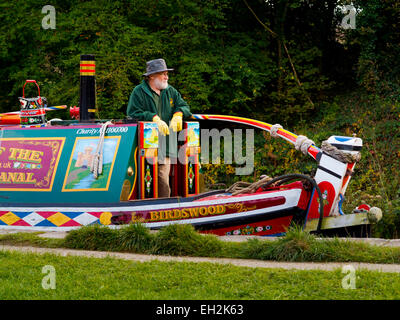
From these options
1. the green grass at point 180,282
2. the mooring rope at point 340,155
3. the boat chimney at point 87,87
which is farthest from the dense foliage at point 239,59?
the green grass at point 180,282

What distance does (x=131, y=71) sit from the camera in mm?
15086

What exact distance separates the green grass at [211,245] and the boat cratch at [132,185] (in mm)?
749

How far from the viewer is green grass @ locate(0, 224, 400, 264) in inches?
234

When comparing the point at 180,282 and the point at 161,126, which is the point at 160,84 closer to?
the point at 161,126

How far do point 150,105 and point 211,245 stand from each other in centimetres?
258

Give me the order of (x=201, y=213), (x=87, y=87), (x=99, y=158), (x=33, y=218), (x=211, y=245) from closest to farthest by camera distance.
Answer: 1. (x=211, y=245)
2. (x=201, y=213)
3. (x=99, y=158)
4. (x=33, y=218)
5. (x=87, y=87)

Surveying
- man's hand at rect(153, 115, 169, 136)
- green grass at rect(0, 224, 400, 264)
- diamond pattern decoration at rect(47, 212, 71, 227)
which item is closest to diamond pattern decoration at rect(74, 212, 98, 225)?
diamond pattern decoration at rect(47, 212, 71, 227)

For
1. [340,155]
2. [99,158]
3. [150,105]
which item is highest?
[150,105]

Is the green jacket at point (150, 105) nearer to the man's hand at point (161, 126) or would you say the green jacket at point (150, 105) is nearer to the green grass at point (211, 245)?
the man's hand at point (161, 126)

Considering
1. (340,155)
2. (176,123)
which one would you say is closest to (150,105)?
(176,123)

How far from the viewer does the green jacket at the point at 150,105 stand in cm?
804

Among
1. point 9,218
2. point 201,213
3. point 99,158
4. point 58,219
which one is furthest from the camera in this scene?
point 9,218

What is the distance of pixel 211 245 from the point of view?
638 centimetres
